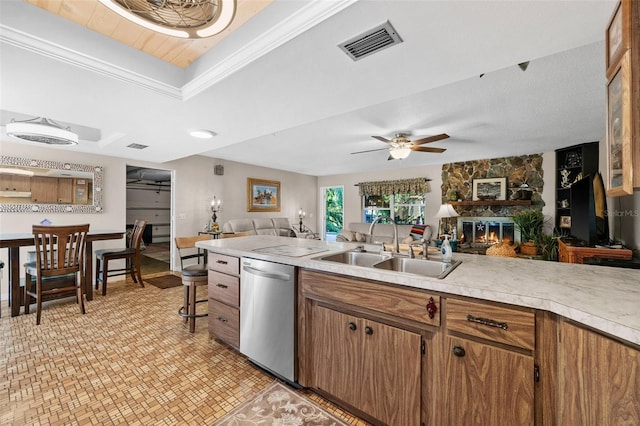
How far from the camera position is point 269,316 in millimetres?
1880

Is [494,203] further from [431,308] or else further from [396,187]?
[431,308]

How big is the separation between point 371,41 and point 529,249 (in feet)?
17.0

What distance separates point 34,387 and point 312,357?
1919 millimetres

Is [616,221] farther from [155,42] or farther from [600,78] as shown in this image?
[155,42]

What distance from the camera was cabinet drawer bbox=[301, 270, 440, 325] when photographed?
124 cm

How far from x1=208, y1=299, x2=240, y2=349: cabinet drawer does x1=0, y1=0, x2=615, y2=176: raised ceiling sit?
1.80m

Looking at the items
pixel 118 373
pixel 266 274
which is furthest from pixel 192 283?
pixel 266 274

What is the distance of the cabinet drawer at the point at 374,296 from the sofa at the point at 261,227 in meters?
4.10

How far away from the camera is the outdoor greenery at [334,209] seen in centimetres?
832

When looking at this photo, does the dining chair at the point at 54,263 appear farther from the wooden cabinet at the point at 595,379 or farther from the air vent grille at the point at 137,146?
the wooden cabinet at the point at 595,379

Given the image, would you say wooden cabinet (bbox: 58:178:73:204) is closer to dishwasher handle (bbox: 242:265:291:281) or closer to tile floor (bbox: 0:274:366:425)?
tile floor (bbox: 0:274:366:425)

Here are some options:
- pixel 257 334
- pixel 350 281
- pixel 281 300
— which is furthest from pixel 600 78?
pixel 257 334

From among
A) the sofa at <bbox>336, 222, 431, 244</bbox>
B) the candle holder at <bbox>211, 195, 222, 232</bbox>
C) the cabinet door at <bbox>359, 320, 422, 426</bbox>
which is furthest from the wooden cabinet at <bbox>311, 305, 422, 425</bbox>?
the sofa at <bbox>336, 222, 431, 244</bbox>

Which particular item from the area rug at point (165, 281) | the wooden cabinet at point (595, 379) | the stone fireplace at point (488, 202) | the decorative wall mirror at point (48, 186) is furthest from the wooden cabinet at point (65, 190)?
the stone fireplace at point (488, 202)
